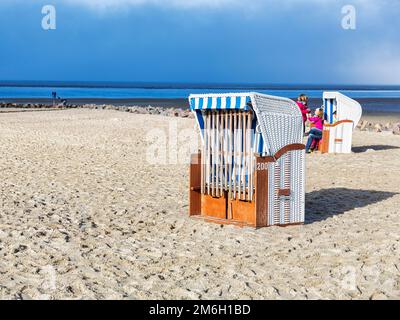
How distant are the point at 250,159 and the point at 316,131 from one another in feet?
27.5

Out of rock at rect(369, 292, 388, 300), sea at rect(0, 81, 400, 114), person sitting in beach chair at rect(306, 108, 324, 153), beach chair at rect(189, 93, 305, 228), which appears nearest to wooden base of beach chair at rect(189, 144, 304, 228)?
beach chair at rect(189, 93, 305, 228)

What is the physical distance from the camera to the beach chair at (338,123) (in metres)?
15.0

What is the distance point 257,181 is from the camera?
6965 millimetres

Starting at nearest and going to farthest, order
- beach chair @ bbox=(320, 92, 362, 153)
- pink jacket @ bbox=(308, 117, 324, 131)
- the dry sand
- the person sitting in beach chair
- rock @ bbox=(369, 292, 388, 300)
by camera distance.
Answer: rock @ bbox=(369, 292, 388, 300), the dry sand, beach chair @ bbox=(320, 92, 362, 153), the person sitting in beach chair, pink jacket @ bbox=(308, 117, 324, 131)

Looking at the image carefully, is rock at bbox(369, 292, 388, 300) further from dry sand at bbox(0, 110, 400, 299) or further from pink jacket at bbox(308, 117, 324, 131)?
pink jacket at bbox(308, 117, 324, 131)

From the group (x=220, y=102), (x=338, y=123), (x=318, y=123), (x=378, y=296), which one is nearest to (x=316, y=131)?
(x=318, y=123)

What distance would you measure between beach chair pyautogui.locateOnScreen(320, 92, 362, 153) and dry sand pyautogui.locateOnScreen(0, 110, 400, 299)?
2808 mm

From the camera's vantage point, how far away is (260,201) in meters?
7.09

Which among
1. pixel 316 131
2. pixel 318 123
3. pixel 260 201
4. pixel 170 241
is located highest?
pixel 318 123

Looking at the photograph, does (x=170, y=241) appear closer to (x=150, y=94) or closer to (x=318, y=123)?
(x=318, y=123)

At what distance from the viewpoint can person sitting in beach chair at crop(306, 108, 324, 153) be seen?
15.1m

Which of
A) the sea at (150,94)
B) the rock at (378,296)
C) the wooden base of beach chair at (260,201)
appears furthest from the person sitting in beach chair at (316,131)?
the sea at (150,94)
